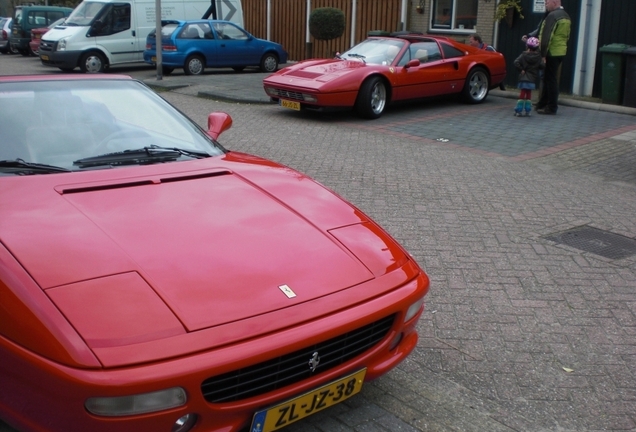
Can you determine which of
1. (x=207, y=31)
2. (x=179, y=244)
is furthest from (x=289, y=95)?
(x=179, y=244)

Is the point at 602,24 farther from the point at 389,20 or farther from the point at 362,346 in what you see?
the point at 362,346

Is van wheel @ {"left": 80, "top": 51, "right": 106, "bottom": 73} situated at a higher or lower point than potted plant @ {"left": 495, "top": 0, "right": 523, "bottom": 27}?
lower

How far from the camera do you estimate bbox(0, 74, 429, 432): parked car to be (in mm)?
2457

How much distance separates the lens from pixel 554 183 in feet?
26.5

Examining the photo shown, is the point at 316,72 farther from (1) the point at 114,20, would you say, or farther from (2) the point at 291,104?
(1) the point at 114,20

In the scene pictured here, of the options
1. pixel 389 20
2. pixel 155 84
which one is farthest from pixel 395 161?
pixel 389 20

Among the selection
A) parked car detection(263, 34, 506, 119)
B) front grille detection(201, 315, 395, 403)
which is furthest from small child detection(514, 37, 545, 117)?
front grille detection(201, 315, 395, 403)

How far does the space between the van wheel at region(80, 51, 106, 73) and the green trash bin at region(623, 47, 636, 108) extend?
13.5 metres

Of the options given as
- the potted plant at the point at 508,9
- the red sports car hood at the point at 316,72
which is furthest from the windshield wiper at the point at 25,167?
the potted plant at the point at 508,9

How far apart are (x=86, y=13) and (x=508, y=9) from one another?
11.6m

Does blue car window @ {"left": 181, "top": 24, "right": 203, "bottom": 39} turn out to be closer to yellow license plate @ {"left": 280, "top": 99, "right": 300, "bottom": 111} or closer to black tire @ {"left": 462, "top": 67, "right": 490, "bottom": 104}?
yellow license plate @ {"left": 280, "top": 99, "right": 300, "bottom": 111}

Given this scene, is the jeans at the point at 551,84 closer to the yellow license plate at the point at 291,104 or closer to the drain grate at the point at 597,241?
the yellow license plate at the point at 291,104

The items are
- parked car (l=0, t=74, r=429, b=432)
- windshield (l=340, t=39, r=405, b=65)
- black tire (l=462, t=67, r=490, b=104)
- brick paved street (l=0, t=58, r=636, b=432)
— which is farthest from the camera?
black tire (l=462, t=67, r=490, b=104)

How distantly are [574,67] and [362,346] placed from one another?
13.6m
